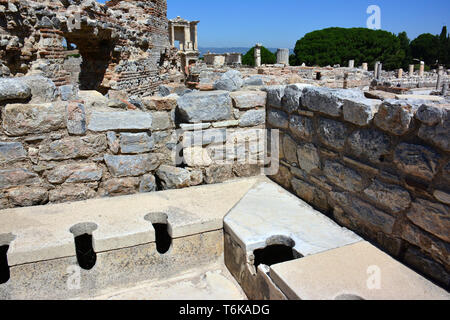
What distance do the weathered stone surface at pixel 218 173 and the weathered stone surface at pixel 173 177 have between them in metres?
0.20

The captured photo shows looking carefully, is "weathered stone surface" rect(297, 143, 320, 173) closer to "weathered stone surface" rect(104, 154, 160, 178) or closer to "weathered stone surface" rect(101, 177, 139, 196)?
"weathered stone surface" rect(104, 154, 160, 178)

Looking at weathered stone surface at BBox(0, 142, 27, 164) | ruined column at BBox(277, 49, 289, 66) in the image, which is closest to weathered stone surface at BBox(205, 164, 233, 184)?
weathered stone surface at BBox(0, 142, 27, 164)

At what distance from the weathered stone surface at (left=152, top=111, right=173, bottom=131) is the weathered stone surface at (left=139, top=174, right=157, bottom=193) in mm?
467

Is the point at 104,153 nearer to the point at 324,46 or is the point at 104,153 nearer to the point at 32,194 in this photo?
the point at 32,194

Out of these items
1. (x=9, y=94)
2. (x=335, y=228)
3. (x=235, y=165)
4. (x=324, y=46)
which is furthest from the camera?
(x=324, y=46)

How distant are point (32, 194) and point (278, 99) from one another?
7.71 feet

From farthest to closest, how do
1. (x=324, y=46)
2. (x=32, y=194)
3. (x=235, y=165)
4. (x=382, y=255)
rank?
(x=324, y=46), (x=235, y=165), (x=32, y=194), (x=382, y=255)

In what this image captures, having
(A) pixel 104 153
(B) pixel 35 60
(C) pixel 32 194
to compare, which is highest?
(B) pixel 35 60

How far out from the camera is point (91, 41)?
26.6 feet

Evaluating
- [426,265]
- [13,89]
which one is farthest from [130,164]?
[426,265]

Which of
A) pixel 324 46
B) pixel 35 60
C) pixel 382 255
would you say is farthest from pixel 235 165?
pixel 324 46

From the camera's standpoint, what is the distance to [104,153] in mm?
3068

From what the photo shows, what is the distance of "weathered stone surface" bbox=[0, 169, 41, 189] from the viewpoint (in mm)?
2771

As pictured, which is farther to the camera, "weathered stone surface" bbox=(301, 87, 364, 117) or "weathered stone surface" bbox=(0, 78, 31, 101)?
"weathered stone surface" bbox=(0, 78, 31, 101)
